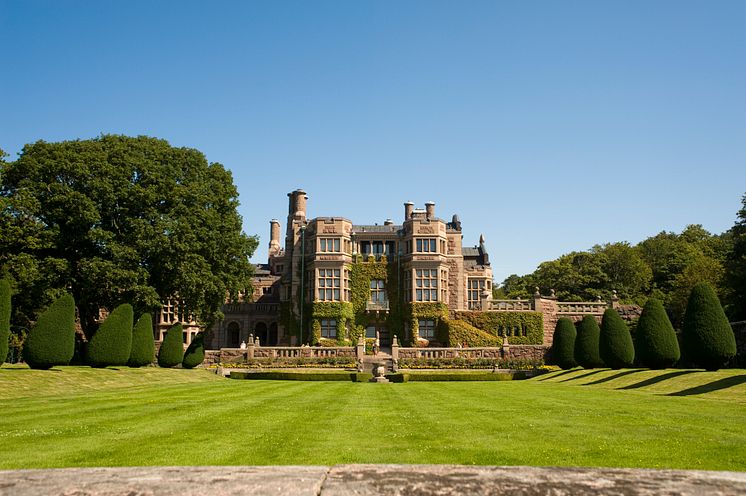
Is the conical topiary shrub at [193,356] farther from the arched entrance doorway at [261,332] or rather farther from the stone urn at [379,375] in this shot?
the arched entrance doorway at [261,332]

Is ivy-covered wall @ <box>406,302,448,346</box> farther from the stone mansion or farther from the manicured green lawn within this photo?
the manicured green lawn

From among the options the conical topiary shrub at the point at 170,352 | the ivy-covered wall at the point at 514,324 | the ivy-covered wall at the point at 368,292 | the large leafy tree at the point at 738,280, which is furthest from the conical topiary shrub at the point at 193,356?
the large leafy tree at the point at 738,280

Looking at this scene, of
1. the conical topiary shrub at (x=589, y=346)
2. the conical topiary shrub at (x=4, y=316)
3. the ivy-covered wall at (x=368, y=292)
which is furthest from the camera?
the ivy-covered wall at (x=368, y=292)

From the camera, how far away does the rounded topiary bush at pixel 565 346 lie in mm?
42250

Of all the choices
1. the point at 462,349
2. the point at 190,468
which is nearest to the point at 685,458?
the point at 190,468

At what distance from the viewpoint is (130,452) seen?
8.95m

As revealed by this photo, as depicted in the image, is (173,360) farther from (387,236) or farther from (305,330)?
(387,236)

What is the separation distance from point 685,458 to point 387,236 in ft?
180

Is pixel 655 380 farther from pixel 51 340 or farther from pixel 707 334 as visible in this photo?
pixel 51 340

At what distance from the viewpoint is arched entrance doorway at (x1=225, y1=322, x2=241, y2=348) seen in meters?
68.1

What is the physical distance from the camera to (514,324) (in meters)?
58.8

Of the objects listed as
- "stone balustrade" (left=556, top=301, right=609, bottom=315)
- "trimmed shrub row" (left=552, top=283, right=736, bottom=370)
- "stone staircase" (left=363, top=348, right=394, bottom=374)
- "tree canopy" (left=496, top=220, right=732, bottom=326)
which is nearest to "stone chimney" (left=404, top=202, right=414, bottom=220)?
"stone balustrade" (left=556, top=301, right=609, bottom=315)

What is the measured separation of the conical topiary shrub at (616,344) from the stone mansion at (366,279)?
80.2 feet

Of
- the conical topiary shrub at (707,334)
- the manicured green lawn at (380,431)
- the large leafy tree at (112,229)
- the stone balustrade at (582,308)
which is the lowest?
the manicured green lawn at (380,431)
